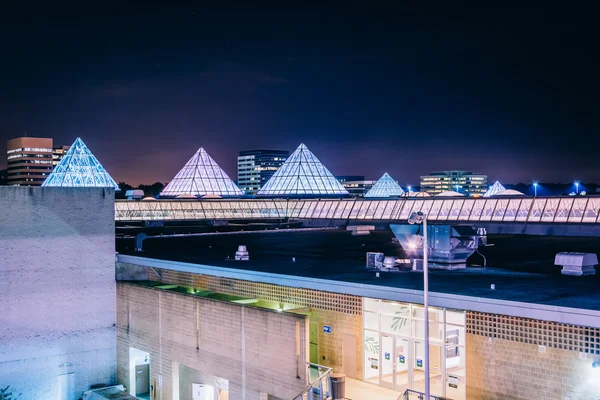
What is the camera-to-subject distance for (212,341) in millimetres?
21062

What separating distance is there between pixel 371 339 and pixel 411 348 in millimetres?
1333

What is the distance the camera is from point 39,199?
26141mm

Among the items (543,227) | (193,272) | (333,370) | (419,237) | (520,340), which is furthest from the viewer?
(543,227)

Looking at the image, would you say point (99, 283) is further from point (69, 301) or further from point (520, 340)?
point (520, 340)

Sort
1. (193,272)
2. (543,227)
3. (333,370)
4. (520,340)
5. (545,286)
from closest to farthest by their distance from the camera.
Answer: (520,340)
(545,286)
(333,370)
(193,272)
(543,227)

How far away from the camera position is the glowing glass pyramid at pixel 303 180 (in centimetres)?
11112

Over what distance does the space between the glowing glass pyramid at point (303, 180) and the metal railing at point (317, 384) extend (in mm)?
92992

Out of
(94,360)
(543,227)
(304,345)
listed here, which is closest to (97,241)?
(94,360)

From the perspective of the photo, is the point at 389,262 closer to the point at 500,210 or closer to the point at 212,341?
the point at 212,341

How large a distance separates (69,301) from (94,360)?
269 centimetres

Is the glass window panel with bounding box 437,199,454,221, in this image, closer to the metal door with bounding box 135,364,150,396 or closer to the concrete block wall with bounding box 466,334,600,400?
the metal door with bounding box 135,364,150,396

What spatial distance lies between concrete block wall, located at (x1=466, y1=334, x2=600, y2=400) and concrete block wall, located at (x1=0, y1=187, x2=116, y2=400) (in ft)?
57.9

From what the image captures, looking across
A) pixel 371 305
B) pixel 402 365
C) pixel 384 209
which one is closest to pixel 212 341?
pixel 371 305

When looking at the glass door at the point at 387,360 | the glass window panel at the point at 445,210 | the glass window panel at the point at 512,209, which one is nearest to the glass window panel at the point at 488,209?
the glass window panel at the point at 512,209
